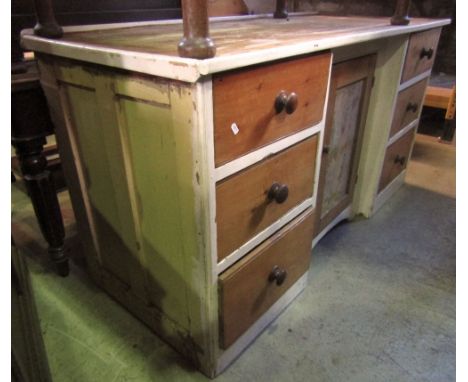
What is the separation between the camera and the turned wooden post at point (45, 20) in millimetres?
865

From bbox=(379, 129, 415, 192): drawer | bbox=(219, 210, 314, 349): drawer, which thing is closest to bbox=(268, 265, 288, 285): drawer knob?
bbox=(219, 210, 314, 349): drawer

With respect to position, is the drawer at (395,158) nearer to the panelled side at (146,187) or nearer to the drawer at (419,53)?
the drawer at (419,53)

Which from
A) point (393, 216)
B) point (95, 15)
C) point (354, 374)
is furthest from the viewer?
point (393, 216)

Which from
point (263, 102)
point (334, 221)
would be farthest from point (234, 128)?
point (334, 221)

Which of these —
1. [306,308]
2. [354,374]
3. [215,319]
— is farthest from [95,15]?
[354,374]

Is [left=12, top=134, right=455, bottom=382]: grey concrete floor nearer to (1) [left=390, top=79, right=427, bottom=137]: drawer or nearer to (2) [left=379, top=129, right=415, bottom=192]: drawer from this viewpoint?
(2) [left=379, top=129, right=415, bottom=192]: drawer

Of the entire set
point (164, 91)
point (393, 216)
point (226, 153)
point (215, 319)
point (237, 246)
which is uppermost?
point (164, 91)

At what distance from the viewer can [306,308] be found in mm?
1143

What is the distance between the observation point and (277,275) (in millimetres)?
942

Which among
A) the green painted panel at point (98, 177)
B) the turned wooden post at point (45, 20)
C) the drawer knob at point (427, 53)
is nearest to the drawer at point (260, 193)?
the green painted panel at point (98, 177)

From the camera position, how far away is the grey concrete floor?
952mm

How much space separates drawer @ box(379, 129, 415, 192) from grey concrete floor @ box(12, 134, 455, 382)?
9.3 inches

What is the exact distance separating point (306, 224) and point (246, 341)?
0.37 meters

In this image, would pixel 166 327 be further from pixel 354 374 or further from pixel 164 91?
pixel 164 91
